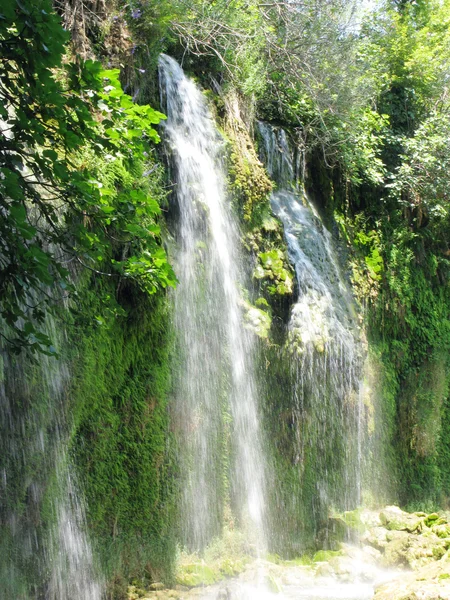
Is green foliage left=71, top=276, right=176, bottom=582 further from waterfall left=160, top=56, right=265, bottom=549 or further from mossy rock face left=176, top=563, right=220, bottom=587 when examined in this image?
waterfall left=160, top=56, right=265, bottom=549

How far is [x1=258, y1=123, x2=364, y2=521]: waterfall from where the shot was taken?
908cm

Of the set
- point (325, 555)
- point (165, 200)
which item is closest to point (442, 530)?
point (325, 555)

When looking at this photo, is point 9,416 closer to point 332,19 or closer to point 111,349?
point 111,349

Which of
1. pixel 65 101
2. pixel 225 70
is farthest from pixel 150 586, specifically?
pixel 225 70

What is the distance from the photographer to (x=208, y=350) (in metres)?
8.20

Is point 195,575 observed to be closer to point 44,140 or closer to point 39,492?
point 39,492

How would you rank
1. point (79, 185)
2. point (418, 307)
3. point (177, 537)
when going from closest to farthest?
point (79, 185)
point (177, 537)
point (418, 307)

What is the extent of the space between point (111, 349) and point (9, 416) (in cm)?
154

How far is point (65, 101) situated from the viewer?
3863mm

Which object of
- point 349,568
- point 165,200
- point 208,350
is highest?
point 165,200

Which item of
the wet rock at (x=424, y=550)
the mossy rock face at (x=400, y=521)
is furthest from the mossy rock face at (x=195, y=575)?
the mossy rock face at (x=400, y=521)

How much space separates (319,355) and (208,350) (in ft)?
5.48

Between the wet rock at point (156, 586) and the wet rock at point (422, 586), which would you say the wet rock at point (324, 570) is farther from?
the wet rock at point (156, 586)

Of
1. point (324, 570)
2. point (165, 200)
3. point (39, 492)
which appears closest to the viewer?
point (39, 492)
